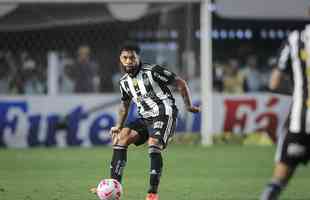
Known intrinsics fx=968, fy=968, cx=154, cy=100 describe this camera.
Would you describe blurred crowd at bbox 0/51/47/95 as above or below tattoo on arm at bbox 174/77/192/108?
above

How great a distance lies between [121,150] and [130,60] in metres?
1.02

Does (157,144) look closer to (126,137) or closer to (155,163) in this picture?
(155,163)

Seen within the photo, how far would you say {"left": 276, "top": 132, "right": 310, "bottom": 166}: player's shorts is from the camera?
8227mm

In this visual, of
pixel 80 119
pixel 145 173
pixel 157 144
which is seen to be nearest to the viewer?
pixel 157 144

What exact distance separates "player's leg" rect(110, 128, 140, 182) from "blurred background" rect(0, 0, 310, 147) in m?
10.8

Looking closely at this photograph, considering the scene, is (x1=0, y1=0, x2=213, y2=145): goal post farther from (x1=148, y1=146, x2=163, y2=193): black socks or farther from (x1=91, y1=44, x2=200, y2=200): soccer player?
(x1=148, y1=146, x2=163, y2=193): black socks

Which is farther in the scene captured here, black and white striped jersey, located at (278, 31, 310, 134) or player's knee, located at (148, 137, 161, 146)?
player's knee, located at (148, 137, 161, 146)

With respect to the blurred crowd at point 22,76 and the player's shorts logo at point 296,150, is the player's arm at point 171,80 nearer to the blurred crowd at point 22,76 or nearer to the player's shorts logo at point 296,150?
the player's shorts logo at point 296,150

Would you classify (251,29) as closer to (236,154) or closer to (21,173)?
(236,154)

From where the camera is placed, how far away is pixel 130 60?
10898 millimetres

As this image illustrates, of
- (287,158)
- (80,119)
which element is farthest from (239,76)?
(287,158)

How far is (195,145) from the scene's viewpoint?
21719mm

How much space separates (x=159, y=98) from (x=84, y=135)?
1086cm

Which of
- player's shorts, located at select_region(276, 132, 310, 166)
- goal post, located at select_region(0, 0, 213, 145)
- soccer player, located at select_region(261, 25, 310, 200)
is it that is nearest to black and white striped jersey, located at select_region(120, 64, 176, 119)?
soccer player, located at select_region(261, 25, 310, 200)
